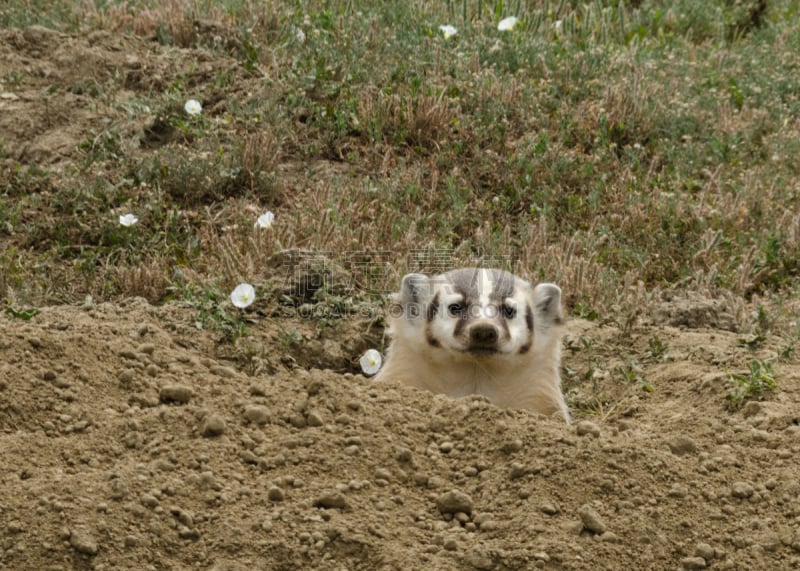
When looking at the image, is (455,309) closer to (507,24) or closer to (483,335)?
(483,335)

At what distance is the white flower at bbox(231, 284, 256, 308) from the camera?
550cm

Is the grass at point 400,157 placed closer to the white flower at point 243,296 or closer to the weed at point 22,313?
the white flower at point 243,296

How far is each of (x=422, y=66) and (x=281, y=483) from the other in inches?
222

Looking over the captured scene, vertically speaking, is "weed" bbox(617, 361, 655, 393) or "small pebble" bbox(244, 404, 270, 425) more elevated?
"small pebble" bbox(244, 404, 270, 425)

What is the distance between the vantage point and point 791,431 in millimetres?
4141

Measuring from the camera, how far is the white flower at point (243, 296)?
5.50m

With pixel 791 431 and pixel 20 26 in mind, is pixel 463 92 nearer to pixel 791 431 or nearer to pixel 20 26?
pixel 20 26

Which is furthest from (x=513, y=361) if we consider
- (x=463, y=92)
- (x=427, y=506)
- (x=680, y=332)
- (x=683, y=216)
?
(x=463, y=92)

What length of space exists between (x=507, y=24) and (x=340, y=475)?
6607 millimetres

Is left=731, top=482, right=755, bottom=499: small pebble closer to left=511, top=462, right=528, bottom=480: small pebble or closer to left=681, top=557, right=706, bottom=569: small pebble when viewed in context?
left=681, top=557, right=706, bottom=569: small pebble

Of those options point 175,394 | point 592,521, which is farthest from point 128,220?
point 592,521

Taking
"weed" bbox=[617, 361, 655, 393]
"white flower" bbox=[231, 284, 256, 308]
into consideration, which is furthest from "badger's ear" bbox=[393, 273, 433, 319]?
"weed" bbox=[617, 361, 655, 393]

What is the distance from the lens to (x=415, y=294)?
548 centimetres

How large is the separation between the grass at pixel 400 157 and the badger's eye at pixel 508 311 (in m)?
0.77
